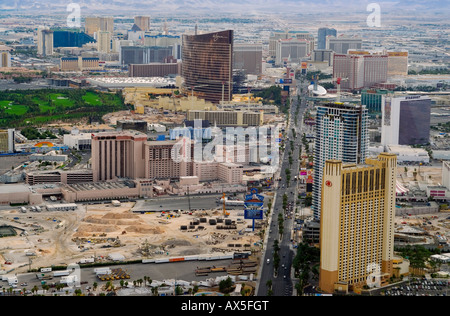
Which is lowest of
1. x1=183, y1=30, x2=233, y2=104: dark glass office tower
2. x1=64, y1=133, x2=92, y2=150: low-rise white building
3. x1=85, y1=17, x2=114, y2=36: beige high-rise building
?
x1=64, y1=133, x2=92, y2=150: low-rise white building

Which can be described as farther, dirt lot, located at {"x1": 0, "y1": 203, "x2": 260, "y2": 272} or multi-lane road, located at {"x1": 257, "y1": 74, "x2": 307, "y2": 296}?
dirt lot, located at {"x1": 0, "y1": 203, "x2": 260, "y2": 272}

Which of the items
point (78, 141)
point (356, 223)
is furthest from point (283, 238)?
point (78, 141)

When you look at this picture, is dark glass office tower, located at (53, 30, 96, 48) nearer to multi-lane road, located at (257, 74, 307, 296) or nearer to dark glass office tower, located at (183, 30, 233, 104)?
dark glass office tower, located at (183, 30, 233, 104)

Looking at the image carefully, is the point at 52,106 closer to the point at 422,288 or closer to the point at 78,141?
the point at 78,141

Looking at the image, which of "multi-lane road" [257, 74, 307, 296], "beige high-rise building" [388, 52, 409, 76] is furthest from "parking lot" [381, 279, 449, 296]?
"beige high-rise building" [388, 52, 409, 76]

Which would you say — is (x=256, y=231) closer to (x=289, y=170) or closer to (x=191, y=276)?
(x=191, y=276)
